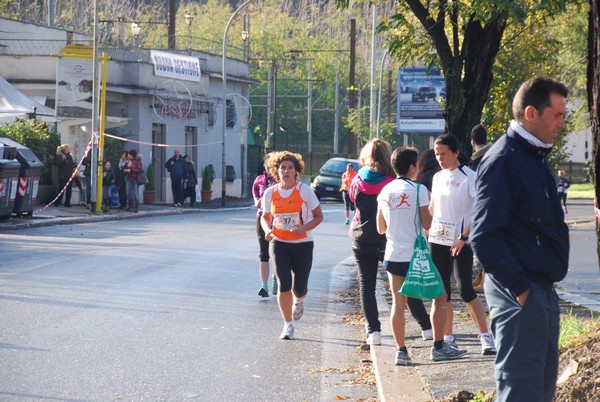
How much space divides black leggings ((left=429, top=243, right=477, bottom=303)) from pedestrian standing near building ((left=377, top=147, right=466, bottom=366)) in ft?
0.66

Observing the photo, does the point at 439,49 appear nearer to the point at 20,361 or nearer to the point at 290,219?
the point at 290,219

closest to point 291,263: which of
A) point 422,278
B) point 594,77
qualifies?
point 422,278

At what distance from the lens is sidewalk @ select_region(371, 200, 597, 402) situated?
22.5 ft

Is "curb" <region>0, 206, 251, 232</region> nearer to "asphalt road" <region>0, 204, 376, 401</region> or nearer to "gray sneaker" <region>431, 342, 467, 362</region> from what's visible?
"asphalt road" <region>0, 204, 376, 401</region>

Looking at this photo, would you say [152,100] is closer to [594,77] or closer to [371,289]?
[371,289]

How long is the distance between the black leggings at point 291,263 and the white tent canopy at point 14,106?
22.2 m

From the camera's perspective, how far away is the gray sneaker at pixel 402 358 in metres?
7.89

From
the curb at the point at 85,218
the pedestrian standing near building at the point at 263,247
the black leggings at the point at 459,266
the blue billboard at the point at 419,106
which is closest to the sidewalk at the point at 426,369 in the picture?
the black leggings at the point at 459,266

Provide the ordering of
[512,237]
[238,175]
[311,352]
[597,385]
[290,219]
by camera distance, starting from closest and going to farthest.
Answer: [512,237] < [597,385] < [311,352] < [290,219] < [238,175]

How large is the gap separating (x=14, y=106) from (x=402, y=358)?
25293 millimetres

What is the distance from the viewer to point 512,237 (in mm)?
4508

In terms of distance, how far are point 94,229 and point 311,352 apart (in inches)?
601

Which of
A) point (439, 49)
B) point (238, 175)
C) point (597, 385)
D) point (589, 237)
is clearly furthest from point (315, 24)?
point (597, 385)

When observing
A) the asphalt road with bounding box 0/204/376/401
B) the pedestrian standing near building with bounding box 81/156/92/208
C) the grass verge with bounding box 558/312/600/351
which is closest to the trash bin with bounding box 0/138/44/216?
the pedestrian standing near building with bounding box 81/156/92/208
